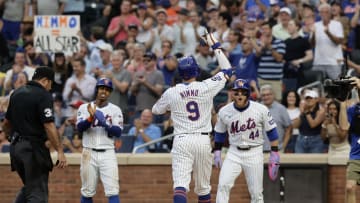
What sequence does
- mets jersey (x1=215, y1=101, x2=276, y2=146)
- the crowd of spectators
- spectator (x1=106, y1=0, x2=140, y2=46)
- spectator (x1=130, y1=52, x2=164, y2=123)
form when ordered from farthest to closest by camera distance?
spectator (x1=106, y1=0, x2=140, y2=46)
spectator (x1=130, y1=52, x2=164, y2=123)
the crowd of spectators
mets jersey (x1=215, y1=101, x2=276, y2=146)

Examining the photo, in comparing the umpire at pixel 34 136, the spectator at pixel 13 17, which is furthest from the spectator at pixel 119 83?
the umpire at pixel 34 136

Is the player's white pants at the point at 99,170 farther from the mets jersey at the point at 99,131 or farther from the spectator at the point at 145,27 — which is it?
the spectator at the point at 145,27

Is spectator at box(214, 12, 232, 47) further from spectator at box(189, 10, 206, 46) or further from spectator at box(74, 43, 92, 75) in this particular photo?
spectator at box(74, 43, 92, 75)

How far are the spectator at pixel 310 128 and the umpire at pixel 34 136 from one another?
5.67 metres

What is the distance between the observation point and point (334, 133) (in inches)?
659

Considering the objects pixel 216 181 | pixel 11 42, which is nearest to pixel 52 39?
pixel 11 42

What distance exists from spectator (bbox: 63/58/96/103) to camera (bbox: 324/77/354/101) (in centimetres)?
645

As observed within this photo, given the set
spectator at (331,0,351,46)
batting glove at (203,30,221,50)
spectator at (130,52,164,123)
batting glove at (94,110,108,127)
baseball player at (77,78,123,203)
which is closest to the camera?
batting glove at (203,30,221,50)

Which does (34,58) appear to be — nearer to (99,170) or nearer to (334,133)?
(99,170)

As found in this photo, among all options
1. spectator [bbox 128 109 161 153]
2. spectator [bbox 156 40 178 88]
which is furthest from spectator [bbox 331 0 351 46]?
spectator [bbox 128 109 161 153]

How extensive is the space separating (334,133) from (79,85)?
5102 mm

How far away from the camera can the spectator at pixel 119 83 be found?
19.1m

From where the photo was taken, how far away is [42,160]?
42.4ft

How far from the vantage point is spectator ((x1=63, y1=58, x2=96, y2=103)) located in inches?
762
